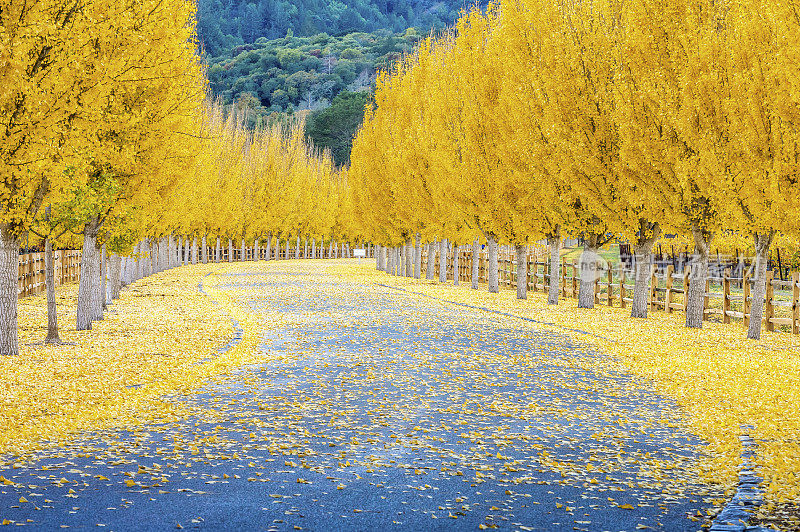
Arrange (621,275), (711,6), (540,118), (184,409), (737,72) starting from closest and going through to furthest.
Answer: (184,409) → (737,72) → (711,6) → (540,118) → (621,275)

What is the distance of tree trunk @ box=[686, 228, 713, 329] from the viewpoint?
1972cm

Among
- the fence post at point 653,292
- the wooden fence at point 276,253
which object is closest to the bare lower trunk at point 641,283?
the fence post at point 653,292

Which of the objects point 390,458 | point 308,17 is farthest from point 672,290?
point 308,17

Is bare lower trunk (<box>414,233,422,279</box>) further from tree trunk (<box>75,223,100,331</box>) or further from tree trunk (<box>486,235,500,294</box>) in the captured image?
tree trunk (<box>75,223,100,331</box>)

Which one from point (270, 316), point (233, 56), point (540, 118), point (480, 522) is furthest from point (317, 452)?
point (233, 56)

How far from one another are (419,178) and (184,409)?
30.3 meters

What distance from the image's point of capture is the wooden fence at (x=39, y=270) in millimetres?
29828

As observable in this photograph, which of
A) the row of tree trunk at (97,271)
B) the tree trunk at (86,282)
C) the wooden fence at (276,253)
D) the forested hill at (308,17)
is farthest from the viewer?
the forested hill at (308,17)

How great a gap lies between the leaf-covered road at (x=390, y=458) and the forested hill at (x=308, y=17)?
482 ft

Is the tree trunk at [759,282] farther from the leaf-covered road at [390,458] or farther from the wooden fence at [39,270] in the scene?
the wooden fence at [39,270]

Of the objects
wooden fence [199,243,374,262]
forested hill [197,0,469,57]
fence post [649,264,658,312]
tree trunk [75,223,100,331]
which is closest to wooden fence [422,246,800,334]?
fence post [649,264,658,312]

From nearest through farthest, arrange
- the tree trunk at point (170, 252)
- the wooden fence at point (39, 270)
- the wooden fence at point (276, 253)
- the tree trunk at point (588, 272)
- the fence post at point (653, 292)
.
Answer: the tree trunk at point (588, 272) < the fence post at point (653, 292) < the wooden fence at point (39, 270) < the tree trunk at point (170, 252) < the wooden fence at point (276, 253)

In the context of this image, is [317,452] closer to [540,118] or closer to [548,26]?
[540,118]

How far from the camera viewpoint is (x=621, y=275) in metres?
27.7
